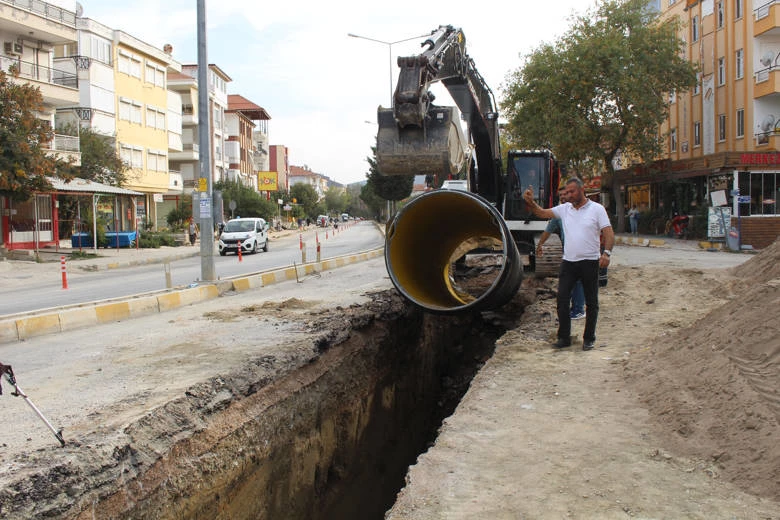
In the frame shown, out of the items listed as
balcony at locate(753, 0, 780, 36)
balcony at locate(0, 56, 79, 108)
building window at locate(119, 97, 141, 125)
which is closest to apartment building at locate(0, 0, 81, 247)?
balcony at locate(0, 56, 79, 108)

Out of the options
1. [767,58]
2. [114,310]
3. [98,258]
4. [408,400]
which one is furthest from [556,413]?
[767,58]

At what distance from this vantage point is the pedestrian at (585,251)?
6160mm

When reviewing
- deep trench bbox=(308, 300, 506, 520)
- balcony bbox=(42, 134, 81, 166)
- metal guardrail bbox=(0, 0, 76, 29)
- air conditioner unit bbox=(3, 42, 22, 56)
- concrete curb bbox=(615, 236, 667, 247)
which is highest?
metal guardrail bbox=(0, 0, 76, 29)

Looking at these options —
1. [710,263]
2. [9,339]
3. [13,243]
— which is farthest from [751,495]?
[13,243]

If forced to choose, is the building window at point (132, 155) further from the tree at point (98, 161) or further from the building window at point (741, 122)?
the building window at point (741, 122)

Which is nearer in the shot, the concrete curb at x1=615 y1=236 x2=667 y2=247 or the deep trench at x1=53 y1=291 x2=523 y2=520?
the deep trench at x1=53 y1=291 x2=523 y2=520

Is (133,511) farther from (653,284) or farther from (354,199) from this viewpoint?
(354,199)

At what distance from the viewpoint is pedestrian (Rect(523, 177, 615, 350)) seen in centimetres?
616

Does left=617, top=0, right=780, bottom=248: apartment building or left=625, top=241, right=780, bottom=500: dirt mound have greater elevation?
left=617, top=0, right=780, bottom=248: apartment building

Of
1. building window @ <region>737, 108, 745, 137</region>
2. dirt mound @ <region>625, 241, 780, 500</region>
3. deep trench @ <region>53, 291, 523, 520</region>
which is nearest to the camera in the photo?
dirt mound @ <region>625, 241, 780, 500</region>

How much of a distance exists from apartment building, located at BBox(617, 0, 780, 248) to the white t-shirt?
17.6m

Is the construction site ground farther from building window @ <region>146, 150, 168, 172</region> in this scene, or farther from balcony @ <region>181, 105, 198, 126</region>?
balcony @ <region>181, 105, 198, 126</region>

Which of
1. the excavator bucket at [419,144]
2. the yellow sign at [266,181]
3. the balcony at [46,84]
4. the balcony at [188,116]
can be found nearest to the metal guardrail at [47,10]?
the balcony at [46,84]

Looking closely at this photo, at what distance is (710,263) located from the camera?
1588 cm
